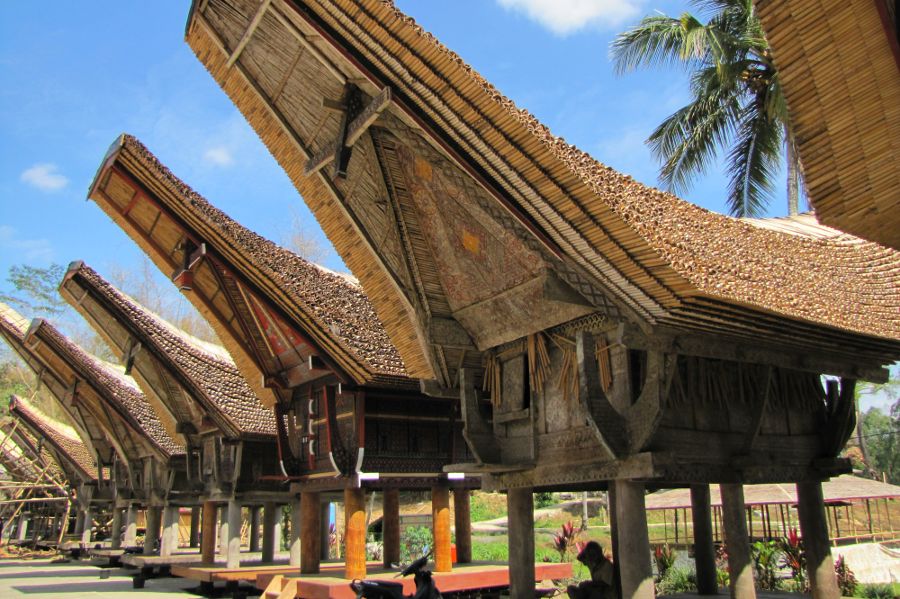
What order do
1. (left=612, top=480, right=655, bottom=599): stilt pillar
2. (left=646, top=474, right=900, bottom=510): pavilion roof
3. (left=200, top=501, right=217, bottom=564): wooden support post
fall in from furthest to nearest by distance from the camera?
1. (left=646, top=474, right=900, bottom=510): pavilion roof
2. (left=200, top=501, right=217, bottom=564): wooden support post
3. (left=612, top=480, right=655, bottom=599): stilt pillar

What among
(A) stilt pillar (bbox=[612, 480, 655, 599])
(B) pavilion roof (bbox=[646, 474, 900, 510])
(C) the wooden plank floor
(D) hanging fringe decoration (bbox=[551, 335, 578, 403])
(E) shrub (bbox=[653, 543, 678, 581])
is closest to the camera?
(A) stilt pillar (bbox=[612, 480, 655, 599])

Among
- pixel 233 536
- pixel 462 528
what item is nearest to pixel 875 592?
pixel 462 528

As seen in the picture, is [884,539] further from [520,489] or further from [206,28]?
[206,28]

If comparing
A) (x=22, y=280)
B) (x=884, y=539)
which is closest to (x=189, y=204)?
(x=884, y=539)

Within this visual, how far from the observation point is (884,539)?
26.6 m

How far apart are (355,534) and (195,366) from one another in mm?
6159

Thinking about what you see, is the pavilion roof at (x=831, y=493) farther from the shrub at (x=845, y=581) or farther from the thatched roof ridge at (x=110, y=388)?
the thatched roof ridge at (x=110, y=388)

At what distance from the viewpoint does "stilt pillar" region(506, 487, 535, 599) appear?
765cm

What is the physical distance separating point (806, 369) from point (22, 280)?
140 ft

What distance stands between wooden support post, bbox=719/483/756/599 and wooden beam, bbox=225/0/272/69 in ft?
20.8

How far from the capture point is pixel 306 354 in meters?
Answer: 12.7

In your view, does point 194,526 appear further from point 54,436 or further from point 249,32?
point 249,32

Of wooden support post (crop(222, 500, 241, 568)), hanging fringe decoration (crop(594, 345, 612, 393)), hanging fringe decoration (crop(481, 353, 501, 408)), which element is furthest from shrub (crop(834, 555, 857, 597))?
wooden support post (crop(222, 500, 241, 568))

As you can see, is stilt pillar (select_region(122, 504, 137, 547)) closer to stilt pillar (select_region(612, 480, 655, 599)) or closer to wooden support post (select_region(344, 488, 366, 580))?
wooden support post (select_region(344, 488, 366, 580))
